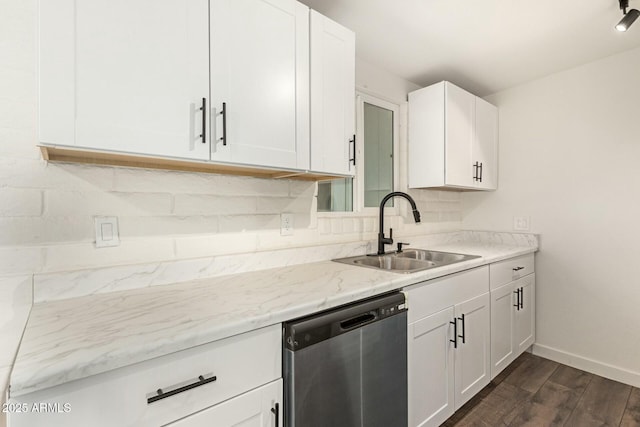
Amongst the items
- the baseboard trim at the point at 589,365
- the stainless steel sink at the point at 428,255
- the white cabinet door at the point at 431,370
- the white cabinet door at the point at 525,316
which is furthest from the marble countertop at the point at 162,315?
the baseboard trim at the point at 589,365

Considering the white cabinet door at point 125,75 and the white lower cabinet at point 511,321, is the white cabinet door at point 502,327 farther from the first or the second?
the white cabinet door at point 125,75

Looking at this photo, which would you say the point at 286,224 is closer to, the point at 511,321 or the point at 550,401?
A: the point at 511,321

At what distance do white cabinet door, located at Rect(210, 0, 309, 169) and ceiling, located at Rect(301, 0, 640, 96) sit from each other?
0.48 meters

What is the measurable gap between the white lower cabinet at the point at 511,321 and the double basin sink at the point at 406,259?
1.14ft

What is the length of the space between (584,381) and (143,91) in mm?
3162

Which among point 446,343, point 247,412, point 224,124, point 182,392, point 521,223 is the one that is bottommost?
point 446,343

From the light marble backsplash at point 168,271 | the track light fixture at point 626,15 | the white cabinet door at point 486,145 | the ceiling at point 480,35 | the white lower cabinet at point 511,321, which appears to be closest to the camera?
the light marble backsplash at point 168,271

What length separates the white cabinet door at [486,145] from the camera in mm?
2635

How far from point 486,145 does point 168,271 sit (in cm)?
264

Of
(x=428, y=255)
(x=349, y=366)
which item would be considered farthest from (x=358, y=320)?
(x=428, y=255)

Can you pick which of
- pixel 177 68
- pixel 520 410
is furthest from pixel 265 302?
pixel 520 410

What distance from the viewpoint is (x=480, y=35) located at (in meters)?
1.97

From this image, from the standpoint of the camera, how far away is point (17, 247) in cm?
106

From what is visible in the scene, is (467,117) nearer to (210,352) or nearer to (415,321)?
(415,321)
